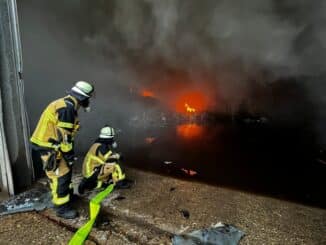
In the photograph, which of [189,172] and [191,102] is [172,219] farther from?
[191,102]

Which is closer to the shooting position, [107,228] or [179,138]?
[107,228]

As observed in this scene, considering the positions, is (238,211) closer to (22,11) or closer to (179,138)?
(179,138)

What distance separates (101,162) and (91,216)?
2.60 feet

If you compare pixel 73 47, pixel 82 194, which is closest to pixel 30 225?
pixel 82 194

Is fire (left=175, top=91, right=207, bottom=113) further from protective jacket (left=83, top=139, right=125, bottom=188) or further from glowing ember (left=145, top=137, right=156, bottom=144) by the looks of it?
protective jacket (left=83, top=139, right=125, bottom=188)

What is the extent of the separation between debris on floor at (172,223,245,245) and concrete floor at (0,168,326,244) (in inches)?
3.4

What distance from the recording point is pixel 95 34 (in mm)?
10242

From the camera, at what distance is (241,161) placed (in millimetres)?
6477

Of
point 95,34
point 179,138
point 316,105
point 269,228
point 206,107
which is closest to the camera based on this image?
point 269,228

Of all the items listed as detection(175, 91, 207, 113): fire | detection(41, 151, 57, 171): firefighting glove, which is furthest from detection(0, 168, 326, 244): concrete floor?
detection(175, 91, 207, 113): fire

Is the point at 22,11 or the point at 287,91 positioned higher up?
the point at 22,11

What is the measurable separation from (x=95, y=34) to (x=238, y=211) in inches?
378

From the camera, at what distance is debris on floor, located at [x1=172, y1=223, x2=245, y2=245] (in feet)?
7.91

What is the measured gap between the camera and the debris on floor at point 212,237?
7.91 ft
